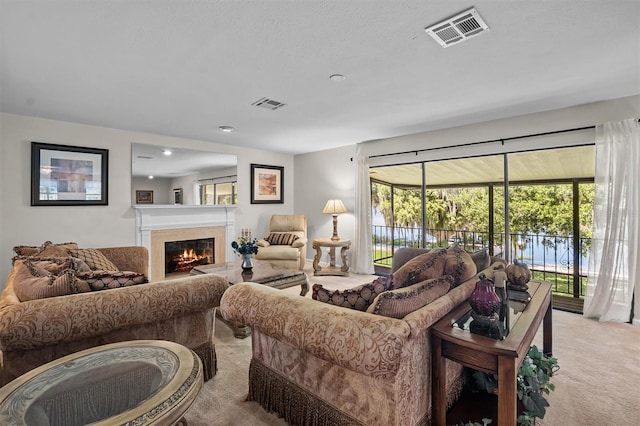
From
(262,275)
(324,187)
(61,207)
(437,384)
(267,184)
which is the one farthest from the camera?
(267,184)

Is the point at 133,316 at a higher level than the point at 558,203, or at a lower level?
lower

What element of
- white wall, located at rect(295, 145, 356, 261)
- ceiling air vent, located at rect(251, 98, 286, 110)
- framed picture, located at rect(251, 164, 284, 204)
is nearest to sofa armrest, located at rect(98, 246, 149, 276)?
ceiling air vent, located at rect(251, 98, 286, 110)

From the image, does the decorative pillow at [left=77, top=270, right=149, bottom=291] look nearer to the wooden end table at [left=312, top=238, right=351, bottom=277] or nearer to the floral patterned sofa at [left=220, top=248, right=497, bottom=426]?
the floral patterned sofa at [left=220, top=248, right=497, bottom=426]

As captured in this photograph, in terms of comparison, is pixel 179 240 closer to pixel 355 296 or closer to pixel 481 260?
pixel 355 296

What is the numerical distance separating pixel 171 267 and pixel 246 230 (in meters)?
1.45

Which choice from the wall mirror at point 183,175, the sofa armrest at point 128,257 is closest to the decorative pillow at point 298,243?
the wall mirror at point 183,175

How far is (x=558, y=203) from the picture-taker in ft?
12.9

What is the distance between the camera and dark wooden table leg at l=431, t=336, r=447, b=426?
1.44 metres

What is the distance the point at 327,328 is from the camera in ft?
4.36

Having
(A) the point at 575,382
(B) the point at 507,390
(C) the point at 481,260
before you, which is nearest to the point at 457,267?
(B) the point at 507,390

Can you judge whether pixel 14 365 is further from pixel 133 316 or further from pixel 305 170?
pixel 305 170

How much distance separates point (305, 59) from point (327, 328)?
2.00 m

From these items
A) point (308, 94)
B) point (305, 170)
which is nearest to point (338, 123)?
point (308, 94)

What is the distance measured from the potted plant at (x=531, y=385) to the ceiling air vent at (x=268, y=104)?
9.95 ft
